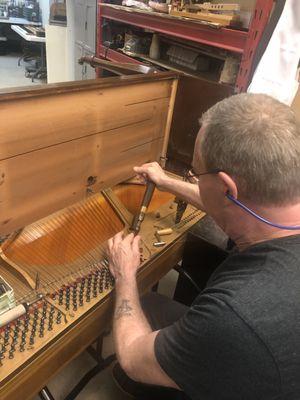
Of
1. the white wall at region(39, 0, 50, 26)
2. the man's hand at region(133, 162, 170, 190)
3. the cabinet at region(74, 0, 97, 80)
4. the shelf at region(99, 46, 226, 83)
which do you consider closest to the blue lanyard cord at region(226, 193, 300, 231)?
the man's hand at region(133, 162, 170, 190)

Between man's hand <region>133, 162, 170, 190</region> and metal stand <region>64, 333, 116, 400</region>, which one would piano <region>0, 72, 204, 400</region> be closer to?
man's hand <region>133, 162, 170, 190</region>

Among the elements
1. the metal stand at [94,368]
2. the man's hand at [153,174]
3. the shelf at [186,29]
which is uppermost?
the shelf at [186,29]

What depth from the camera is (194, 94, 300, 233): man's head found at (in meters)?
0.71

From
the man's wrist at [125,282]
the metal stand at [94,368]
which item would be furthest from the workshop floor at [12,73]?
the man's wrist at [125,282]

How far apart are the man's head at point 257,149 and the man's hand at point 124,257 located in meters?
0.47

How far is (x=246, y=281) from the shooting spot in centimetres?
70

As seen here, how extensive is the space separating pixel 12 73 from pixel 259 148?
7.29m

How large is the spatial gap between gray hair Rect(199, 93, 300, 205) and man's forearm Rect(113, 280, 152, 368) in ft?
1.68

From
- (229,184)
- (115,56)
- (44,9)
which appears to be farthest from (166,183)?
(44,9)

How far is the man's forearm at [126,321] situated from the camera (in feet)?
3.05

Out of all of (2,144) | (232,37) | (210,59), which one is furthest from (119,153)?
(210,59)

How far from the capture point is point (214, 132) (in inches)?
30.4

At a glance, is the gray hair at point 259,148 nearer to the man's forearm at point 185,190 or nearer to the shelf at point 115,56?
the man's forearm at point 185,190

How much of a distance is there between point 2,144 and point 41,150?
5.5 inches
